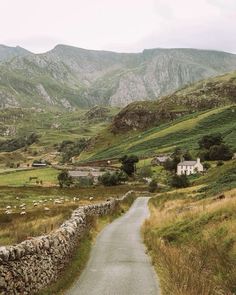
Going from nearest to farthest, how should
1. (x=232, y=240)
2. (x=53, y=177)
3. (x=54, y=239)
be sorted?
1. (x=54, y=239)
2. (x=232, y=240)
3. (x=53, y=177)

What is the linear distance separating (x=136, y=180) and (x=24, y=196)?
58404 mm

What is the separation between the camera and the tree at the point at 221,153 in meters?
157

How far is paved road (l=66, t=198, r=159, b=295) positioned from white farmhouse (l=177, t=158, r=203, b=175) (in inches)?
4750

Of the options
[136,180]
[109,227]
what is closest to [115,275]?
[109,227]

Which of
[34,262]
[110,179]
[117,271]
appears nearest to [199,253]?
[117,271]

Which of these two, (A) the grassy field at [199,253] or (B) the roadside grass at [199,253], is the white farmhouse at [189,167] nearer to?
(B) the roadside grass at [199,253]

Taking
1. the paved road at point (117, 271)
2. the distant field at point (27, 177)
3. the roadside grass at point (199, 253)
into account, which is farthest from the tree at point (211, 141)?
the paved road at point (117, 271)

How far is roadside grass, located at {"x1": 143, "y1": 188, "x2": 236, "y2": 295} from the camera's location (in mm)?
14531

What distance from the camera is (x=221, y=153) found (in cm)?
15950

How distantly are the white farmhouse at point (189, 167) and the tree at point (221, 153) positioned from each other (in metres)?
8.48

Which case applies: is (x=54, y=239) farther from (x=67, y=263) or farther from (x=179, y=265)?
(x=179, y=265)

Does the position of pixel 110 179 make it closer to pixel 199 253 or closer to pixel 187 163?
pixel 187 163

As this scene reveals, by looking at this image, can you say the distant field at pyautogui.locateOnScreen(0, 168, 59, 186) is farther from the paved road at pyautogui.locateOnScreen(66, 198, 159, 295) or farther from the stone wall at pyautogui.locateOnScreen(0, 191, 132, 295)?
the stone wall at pyautogui.locateOnScreen(0, 191, 132, 295)

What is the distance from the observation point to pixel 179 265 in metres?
16.9
